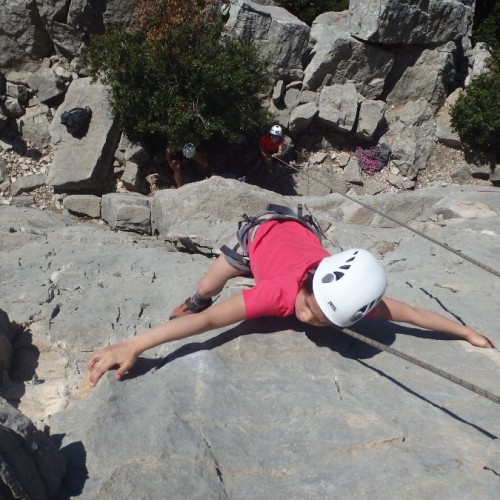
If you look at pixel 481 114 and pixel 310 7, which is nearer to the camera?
pixel 481 114

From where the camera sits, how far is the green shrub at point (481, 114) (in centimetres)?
1193

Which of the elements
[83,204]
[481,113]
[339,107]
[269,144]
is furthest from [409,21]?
[83,204]

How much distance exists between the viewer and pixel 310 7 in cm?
1416

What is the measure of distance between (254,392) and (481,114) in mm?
10714

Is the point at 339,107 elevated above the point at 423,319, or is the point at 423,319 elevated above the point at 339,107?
the point at 423,319

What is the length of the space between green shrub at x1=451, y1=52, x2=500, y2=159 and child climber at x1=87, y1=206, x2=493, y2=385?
956 cm

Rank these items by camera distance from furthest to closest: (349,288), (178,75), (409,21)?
(409,21)
(178,75)
(349,288)

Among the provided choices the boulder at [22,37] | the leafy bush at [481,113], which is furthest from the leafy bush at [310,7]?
the boulder at [22,37]

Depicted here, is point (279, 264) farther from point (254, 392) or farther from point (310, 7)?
point (310, 7)

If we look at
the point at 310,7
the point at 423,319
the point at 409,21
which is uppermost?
the point at 409,21

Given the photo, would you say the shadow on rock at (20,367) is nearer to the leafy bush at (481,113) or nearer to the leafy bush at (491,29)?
the leafy bush at (481,113)

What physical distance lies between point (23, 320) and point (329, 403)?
2167 millimetres

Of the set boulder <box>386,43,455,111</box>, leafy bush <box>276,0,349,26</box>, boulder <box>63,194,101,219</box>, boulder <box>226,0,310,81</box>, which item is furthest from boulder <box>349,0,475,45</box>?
boulder <box>63,194,101,219</box>

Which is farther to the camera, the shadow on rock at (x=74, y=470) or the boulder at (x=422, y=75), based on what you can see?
the boulder at (x=422, y=75)
